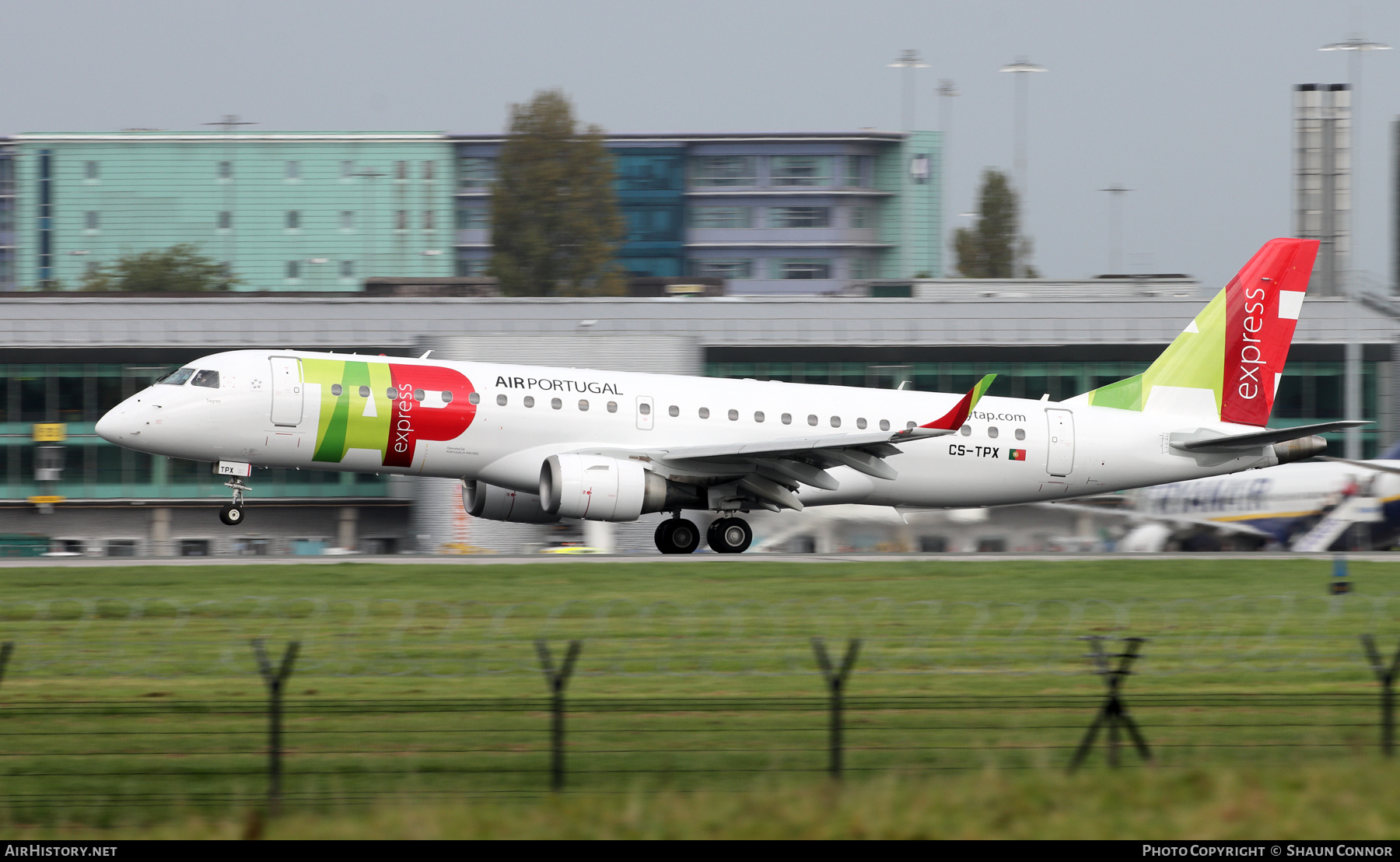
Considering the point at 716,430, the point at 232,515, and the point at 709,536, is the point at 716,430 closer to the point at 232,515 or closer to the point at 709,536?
the point at 709,536

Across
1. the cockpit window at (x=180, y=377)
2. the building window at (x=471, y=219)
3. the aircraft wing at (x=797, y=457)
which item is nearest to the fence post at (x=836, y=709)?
the aircraft wing at (x=797, y=457)

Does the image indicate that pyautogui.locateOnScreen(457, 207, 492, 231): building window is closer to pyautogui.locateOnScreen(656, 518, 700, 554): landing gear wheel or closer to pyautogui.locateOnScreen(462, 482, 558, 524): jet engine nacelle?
pyautogui.locateOnScreen(462, 482, 558, 524): jet engine nacelle

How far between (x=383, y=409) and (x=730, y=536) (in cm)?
769

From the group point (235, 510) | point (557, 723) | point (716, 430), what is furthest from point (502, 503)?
point (557, 723)

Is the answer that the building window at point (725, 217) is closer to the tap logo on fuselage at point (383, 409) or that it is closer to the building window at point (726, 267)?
the building window at point (726, 267)

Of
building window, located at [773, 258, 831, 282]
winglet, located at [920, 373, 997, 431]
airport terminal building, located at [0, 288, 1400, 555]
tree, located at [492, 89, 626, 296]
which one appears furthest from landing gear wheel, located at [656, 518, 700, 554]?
building window, located at [773, 258, 831, 282]

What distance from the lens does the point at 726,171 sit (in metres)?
123

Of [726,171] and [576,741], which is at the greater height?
[726,171]

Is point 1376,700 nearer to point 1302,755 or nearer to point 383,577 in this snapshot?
point 1302,755

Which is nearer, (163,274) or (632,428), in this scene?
(632,428)

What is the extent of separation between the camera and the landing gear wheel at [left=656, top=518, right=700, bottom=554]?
3241cm

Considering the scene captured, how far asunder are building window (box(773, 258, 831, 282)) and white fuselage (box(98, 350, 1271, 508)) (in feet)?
296

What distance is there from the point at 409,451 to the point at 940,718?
1815cm

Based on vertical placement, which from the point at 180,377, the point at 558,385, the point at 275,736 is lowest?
the point at 275,736
